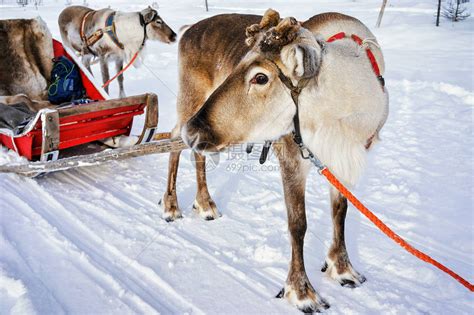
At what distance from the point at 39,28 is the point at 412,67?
7.95 metres

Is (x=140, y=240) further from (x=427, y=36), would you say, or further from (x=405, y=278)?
(x=427, y=36)

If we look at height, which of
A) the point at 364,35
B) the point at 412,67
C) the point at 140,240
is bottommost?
the point at 140,240

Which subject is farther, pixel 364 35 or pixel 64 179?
pixel 64 179

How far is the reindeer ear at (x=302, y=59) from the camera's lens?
1927 millimetres

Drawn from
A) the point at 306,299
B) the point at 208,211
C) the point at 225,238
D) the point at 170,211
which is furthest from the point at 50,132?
the point at 306,299

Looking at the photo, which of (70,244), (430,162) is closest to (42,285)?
(70,244)

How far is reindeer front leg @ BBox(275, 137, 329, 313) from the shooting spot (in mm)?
2580

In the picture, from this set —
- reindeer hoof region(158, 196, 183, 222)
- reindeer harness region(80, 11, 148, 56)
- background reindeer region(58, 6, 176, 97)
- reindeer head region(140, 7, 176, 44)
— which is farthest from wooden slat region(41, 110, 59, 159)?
reindeer head region(140, 7, 176, 44)

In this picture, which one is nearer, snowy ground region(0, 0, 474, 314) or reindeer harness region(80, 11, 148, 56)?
snowy ground region(0, 0, 474, 314)

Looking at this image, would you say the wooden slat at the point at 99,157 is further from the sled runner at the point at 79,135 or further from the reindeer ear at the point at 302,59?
the reindeer ear at the point at 302,59

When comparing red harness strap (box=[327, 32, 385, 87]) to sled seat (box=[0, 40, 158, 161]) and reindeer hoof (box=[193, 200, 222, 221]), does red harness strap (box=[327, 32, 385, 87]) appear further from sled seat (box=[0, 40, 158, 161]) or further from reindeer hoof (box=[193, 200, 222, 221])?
sled seat (box=[0, 40, 158, 161])

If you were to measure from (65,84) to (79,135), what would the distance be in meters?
1.37

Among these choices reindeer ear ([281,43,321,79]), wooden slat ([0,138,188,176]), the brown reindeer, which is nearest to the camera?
reindeer ear ([281,43,321,79])

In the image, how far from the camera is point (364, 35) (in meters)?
2.63
